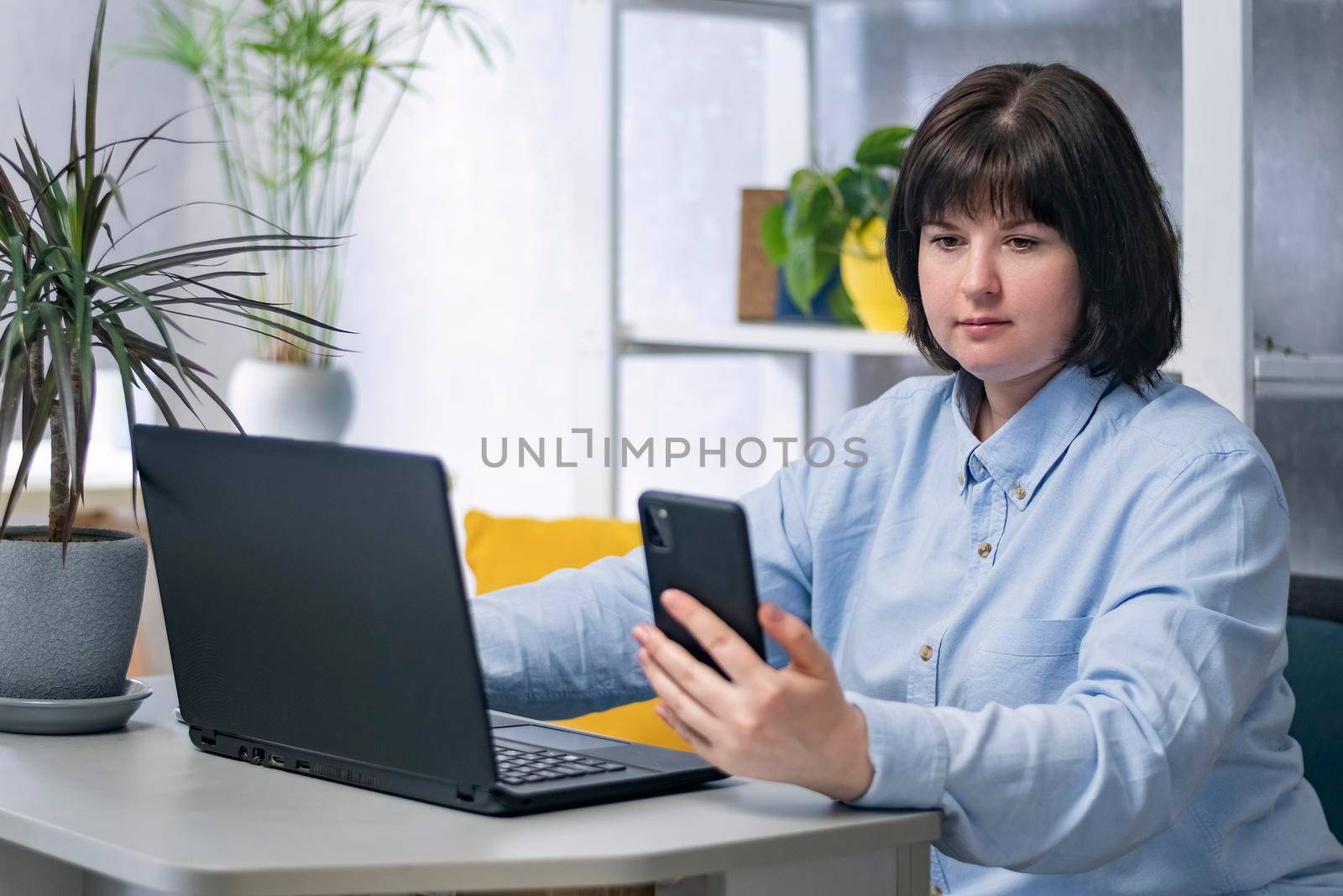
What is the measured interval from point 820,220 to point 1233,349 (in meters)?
0.71

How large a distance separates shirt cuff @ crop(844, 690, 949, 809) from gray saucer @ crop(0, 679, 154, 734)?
53 centimetres

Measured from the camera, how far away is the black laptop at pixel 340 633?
0.86 m

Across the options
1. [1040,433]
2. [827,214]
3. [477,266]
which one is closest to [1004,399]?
[1040,433]

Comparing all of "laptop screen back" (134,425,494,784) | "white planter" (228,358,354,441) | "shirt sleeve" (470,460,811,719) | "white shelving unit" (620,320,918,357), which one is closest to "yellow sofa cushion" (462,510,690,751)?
"white shelving unit" (620,320,918,357)

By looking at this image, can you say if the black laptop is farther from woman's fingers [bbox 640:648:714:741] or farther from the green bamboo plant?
the green bamboo plant

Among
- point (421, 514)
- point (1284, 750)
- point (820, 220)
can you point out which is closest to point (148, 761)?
point (421, 514)

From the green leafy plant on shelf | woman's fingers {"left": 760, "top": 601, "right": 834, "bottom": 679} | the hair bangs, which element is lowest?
woman's fingers {"left": 760, "top": 601, "right": 834, "bottom": 679}

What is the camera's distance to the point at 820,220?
2.08 metres

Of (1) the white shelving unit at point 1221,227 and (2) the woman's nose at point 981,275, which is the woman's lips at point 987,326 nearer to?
(2) the woman's nose at point 981,275

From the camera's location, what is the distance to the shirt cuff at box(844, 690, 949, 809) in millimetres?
856

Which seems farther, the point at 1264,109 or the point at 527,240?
the point at 527,240

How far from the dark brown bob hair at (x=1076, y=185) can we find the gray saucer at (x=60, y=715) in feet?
2.33

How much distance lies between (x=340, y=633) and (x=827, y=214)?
1297mm

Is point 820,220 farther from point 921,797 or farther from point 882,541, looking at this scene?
point 921,797
